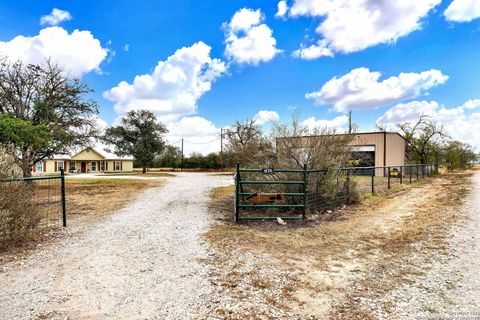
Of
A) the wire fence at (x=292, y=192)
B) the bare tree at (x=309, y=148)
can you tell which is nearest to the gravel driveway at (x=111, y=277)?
the wire fence at (x=292, y=192)

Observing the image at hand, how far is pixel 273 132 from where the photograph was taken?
358 inches

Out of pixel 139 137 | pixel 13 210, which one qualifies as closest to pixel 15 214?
pixel 13 210

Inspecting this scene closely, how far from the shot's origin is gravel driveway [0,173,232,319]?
9.48 feet

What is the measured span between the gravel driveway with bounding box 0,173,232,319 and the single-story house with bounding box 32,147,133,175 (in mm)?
37679

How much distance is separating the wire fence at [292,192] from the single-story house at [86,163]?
36961 millimetres

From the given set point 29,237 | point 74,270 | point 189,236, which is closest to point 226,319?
point 74,270

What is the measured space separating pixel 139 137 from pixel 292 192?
116 feet

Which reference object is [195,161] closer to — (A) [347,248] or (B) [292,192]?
(B) [292,192]

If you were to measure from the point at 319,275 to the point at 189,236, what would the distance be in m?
2.92

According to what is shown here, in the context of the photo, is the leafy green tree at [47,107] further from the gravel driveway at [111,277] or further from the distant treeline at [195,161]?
the distant treeline at [195,161]

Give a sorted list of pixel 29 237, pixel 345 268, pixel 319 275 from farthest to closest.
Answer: pixel 29 237 < pixel 345 268 < pixel 319 275

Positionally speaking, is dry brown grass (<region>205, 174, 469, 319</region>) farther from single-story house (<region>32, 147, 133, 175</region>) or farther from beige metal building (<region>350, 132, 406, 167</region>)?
single-story house (<region>32, 147, 133, 175</region>)

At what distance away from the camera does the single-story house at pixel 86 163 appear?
3931 cm

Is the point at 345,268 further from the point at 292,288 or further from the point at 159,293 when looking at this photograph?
the point at 159,293
